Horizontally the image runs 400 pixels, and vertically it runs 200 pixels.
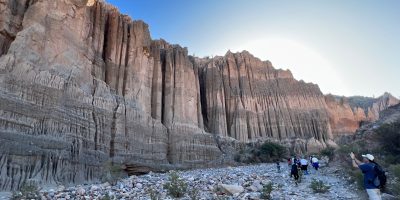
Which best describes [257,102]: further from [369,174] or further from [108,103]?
[369,174]

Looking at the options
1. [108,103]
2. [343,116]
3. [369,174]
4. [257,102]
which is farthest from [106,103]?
[343,116]

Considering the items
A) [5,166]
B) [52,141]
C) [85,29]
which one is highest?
[85,29]

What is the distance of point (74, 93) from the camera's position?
2720 cm

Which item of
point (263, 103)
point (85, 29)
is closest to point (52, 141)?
Result: point (85, 29)

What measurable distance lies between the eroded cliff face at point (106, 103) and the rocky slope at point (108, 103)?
0.09 meters

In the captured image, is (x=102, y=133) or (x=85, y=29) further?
(x=85, y=29)

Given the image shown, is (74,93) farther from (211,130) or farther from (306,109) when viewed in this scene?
(306,109)

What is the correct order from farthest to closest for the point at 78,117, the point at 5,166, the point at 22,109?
the point at 78,117 → the point at 22,109 → the point at 5,166

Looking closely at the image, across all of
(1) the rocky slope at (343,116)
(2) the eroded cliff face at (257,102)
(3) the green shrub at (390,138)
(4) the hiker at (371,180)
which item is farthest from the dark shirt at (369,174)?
(1) the rocky slope at (343,116)

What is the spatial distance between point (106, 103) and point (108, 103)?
285mm

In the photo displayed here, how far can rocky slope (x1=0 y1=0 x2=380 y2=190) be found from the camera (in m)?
23.2

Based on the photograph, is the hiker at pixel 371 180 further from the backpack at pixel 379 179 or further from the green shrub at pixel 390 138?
the green shrub at pixel 390 138

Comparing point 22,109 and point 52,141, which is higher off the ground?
point 22,109

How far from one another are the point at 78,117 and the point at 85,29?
953 centimetres
